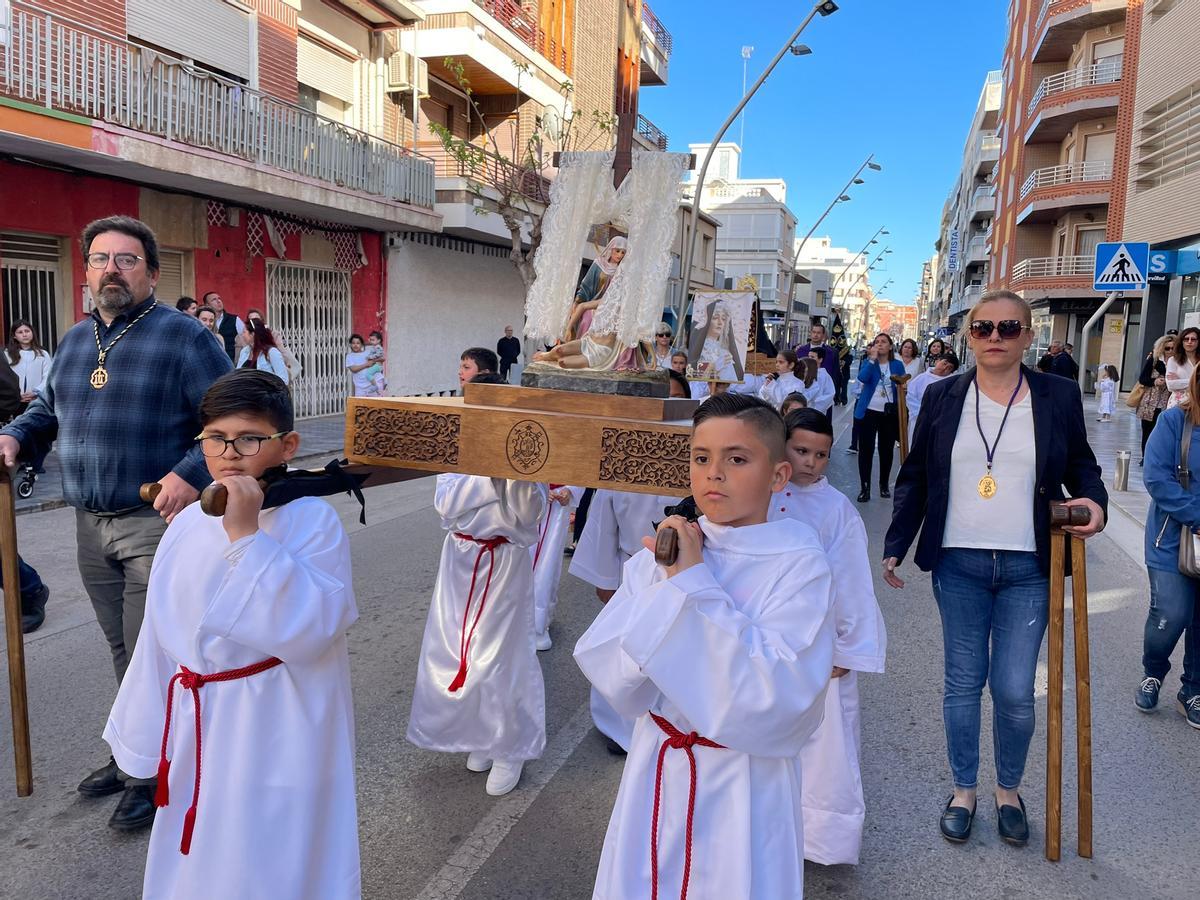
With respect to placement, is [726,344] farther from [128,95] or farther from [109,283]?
[109,283]

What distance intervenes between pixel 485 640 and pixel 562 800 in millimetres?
702

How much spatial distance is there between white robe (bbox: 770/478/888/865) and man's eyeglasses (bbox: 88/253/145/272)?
95.7 inches

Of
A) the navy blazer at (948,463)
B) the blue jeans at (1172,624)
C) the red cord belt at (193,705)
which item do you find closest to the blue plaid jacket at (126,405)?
the red cord belt at (193,705)

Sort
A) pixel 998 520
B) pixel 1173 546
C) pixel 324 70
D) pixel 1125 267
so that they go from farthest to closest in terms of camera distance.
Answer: pixel 324 70 → pixel 1125 267 → pixel 1173 546 → pixel 998 520

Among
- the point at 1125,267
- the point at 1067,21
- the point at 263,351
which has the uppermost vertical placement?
the point at 1067,21

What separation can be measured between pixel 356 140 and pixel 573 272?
1352cm

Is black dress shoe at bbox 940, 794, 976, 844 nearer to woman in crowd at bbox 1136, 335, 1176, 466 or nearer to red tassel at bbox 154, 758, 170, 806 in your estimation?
red tassel at bbox 154, 758, 170, 806

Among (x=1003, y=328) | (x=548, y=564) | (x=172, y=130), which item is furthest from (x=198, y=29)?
(x=1003, y=328)

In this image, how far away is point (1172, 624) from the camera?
4.32 m

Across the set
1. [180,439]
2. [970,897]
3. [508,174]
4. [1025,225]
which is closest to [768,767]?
[970,897]

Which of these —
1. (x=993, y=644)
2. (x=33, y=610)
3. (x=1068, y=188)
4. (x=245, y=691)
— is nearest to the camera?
(x=245, y=691)

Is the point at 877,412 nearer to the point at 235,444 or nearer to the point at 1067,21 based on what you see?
the point at 235,444

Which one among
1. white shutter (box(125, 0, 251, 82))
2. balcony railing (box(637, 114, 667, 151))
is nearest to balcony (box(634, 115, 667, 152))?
balcony railing (box(637, 114, 667, 151))

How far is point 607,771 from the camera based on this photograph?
12.5ft
